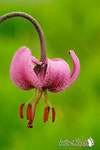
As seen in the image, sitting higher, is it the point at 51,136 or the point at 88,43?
the point at 88,43

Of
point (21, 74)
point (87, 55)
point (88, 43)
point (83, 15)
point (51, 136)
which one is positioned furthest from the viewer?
point (83, 15)

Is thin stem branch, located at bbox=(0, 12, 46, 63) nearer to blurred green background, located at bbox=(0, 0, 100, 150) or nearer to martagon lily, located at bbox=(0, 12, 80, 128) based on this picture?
martagon lily, located at bbox=(0, 12, 80, 128)

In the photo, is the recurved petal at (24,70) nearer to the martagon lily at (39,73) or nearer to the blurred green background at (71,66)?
the martagon lily at (39,73)

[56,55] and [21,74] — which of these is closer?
[21,74]

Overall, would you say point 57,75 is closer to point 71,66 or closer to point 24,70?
point 24,70

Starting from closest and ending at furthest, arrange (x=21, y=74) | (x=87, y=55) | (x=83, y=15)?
(x=21, y=74), (x=87, y=55), (x=83, y=15)

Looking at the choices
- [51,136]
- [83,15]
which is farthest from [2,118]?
[83,15]

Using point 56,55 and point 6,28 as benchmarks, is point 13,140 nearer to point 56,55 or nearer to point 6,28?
point 56,55
